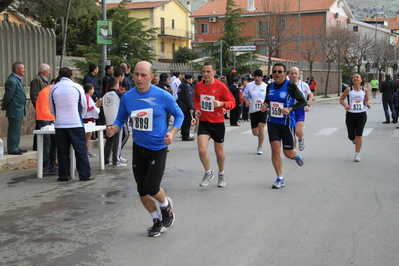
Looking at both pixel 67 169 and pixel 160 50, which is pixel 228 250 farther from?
pixel 160 50

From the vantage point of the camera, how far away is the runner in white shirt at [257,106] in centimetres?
1198

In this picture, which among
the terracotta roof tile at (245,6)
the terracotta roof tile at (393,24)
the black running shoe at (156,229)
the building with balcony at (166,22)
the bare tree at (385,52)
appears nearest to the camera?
the black running shoe at (156,229)

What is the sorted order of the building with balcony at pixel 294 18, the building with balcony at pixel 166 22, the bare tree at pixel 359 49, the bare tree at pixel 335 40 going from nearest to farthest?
the bare tree at pixel 335 40 < the building with balcony at pixel 294 18 < the bare tree at pixel 359 49 < the building with balcony at pixel 166 22

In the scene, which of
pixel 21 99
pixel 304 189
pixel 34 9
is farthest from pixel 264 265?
pixel 34 9

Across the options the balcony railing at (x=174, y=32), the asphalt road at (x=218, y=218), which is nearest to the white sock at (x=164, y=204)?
the asphalt road at (x=218, y=218)

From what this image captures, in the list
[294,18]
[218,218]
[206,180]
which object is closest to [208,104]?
[206,180]

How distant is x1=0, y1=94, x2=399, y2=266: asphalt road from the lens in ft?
16.6

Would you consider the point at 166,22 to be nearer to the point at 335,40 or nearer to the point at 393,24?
the point at 335,40

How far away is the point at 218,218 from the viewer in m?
6.43

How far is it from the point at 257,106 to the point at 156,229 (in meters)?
6.84

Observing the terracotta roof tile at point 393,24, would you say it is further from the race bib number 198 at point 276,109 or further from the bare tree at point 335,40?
the race bib number 198 at point 276,109

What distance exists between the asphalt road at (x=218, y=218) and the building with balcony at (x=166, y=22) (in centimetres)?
6222

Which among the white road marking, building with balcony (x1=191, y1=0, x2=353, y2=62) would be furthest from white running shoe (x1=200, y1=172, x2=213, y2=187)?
building with balcony (x1=191, y1=0, x2=353, y2=62)

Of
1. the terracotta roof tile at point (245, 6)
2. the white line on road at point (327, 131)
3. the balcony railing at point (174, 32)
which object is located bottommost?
the white line on road at point (327, 131)
